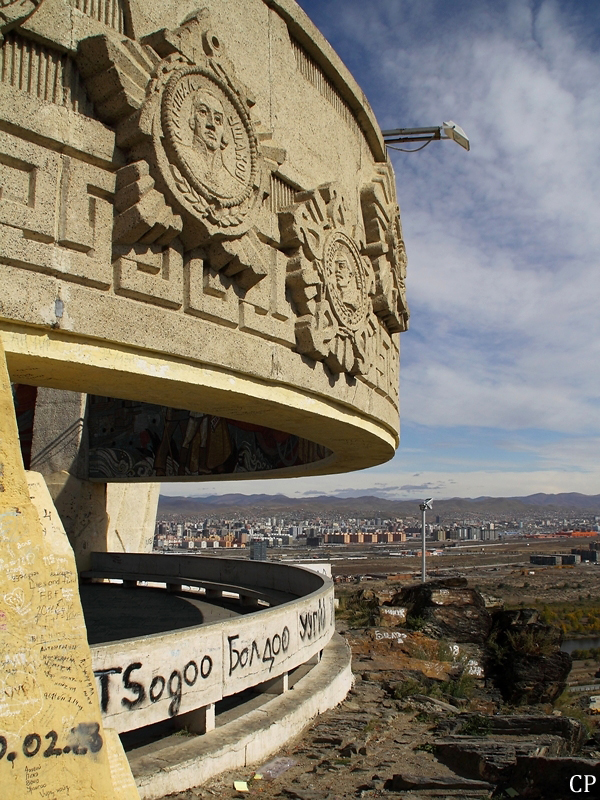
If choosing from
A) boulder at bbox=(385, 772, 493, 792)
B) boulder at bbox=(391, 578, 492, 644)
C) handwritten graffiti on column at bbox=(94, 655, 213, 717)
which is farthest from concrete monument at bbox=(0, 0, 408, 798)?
boulder at bbox=(391, 578, 492, 644)

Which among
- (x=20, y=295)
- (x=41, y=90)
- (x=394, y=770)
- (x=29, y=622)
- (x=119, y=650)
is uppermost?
(x=41, y=90)

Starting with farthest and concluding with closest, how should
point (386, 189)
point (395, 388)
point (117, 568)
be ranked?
point (117, 568) → point (395, 388) → point (386, 189)

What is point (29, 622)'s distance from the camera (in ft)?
11.0

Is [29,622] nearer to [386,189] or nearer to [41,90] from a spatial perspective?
[41,90]

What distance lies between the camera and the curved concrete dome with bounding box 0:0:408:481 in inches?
182

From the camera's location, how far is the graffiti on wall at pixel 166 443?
41.6ft

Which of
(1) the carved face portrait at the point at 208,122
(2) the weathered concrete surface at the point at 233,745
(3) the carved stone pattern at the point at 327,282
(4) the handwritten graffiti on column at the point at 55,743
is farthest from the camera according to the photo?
(3) the carved stone pattern at the point at 327,282

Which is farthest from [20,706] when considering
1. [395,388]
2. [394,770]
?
[395,388]

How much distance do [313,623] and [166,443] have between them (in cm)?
746

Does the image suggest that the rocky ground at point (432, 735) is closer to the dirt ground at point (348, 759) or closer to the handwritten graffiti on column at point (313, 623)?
the dirt ground at point (348, 759)

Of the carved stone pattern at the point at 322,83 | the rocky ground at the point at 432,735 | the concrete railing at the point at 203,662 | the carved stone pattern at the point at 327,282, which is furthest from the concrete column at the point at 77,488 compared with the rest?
the carved stone pattern at the point at 322,83

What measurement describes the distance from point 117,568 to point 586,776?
10.2 metres
